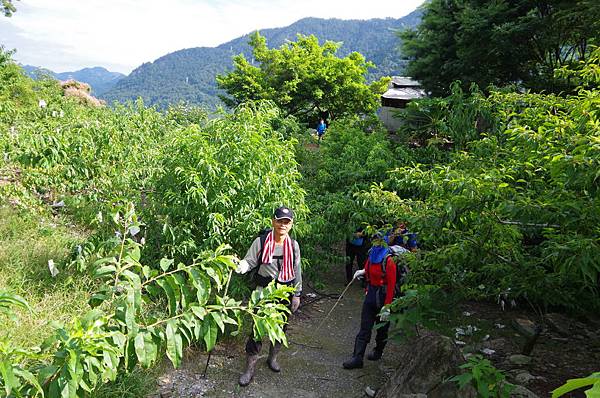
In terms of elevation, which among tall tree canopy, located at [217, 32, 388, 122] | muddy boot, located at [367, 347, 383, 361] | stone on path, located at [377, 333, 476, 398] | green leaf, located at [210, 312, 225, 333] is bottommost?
muddy boot, located at [367, 347, 383, 361]

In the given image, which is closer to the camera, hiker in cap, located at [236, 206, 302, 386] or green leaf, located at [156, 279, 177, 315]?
green leaf, located at [156, 279, 177, 315]

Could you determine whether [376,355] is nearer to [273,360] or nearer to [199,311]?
[273,360]

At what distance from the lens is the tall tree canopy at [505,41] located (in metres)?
8.67

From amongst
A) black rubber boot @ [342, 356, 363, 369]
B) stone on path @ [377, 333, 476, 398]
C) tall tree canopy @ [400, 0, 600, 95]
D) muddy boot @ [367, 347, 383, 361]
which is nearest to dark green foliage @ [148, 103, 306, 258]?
black rubber boot @ [342, 356, 363, 369]

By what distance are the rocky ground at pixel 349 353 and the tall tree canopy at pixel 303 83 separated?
18599mm

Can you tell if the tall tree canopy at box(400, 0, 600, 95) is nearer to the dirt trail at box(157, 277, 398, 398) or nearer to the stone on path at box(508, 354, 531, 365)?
the stone on path at box(508, 354, 531, 365)

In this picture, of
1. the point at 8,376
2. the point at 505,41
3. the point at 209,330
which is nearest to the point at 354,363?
the point at 209,330

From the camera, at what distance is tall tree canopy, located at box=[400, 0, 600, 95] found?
867 centimetres

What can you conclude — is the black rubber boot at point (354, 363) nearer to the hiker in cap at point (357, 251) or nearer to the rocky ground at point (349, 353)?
the rocky ground at point (349, 353)

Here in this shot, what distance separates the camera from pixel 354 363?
507cm

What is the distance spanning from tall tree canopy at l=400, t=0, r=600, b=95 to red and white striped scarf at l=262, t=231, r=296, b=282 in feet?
20.8

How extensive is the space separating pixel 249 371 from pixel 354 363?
3.97 feet

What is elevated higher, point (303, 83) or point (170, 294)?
point (303, 83)

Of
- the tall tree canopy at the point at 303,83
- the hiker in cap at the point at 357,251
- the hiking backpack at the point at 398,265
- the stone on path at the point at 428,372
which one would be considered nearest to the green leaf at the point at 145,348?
the stone on path at the point at 428,372
